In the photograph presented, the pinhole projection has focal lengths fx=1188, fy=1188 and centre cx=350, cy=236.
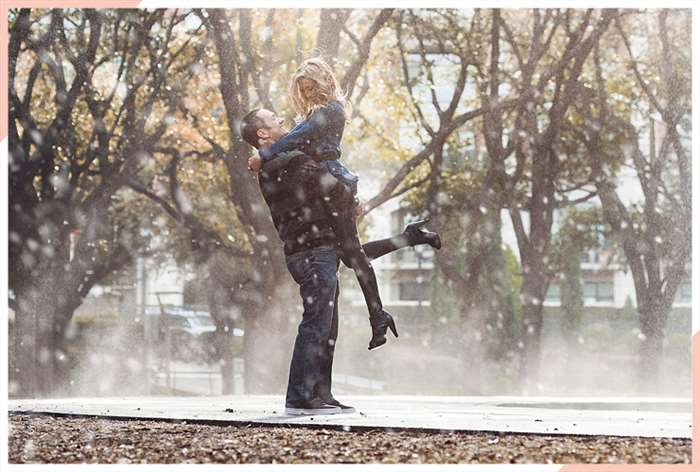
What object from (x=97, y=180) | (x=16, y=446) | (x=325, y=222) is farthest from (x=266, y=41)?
(x=16, y=446)

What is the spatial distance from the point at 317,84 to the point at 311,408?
1758mm

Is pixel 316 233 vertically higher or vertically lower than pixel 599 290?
lower

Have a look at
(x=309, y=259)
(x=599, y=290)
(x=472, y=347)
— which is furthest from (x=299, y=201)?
(x=599, y=290)

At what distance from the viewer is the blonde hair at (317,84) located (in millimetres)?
6523

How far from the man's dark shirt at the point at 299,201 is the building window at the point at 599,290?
56.8 metres

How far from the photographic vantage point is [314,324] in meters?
6.34

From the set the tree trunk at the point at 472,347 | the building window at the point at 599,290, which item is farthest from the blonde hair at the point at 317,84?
the building window at the point at 599,290

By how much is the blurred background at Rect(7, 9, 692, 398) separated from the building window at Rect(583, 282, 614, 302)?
1456 inches

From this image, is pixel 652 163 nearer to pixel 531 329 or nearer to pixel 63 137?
pixel 531 329

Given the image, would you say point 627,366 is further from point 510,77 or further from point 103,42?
point 103,42

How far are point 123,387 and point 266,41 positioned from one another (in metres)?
10.4

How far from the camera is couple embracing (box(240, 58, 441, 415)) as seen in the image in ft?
20.7

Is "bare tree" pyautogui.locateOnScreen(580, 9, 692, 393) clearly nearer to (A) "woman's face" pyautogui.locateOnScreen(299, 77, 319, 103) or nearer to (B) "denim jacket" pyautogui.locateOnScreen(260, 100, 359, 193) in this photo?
(A) "woman's face" pyautogui.locateOnScreen(299, 77, 319, 103)

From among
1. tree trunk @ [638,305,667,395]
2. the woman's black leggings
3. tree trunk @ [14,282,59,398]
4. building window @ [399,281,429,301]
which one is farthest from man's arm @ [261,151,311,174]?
building window @ [399,281,429,301]
